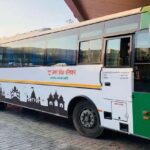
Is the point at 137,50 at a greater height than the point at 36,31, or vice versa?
the point at 36,31

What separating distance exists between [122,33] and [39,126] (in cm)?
417

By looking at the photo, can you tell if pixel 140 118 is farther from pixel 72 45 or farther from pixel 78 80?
pixel 72 45

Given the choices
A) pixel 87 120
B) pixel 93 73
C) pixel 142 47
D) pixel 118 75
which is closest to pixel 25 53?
pixel 87 120

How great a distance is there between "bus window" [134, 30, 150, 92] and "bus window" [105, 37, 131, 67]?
0.27m

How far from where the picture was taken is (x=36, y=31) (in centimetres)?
1280

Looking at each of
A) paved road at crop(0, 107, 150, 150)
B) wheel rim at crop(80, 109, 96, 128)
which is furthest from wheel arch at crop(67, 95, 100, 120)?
paved road at crop(0, 107, 150, 150)

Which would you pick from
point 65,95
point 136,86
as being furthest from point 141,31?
point 65,95

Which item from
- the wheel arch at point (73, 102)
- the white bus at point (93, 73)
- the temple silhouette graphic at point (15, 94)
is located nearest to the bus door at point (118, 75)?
the white bus at point (93, 73)

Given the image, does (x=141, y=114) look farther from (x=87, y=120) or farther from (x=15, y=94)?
(x=15, y=94)

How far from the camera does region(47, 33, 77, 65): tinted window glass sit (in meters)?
10.4

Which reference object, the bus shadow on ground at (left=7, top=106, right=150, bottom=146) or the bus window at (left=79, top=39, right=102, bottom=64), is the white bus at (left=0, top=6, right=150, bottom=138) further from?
the bus shadow on ground at (left=7, top=106, right=150, bottom=146)

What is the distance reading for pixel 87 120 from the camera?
9.86m

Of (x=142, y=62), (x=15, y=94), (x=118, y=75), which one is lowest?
(x=15, y=94)

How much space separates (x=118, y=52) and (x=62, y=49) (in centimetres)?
248
